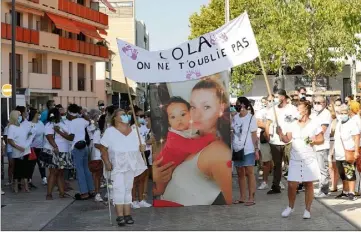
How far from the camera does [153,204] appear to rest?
10992mm

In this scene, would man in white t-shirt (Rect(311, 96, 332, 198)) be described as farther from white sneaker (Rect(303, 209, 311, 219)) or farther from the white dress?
white sneaker (Rect(303, 209, 311, 219))

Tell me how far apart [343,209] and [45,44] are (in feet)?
120

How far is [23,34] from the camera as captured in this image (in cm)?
4141

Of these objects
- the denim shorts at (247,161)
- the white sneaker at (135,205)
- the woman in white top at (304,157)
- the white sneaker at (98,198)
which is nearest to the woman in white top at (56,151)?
the white sneaker at (98,198)

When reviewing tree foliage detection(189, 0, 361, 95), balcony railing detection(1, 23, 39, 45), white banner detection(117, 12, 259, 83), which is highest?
balcony railing detection(1, 23, 39, 45)

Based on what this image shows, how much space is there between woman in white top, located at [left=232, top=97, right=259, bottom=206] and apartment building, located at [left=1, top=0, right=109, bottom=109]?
2804cm

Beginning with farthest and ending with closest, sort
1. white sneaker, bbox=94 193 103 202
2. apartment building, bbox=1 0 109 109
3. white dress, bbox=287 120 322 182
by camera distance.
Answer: apartment building, bbox=1 0 109 109 → white sneaker, bbox=94 193 103 202 → white dress, bbox=287 120 322 182

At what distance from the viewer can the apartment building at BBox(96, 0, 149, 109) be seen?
2375 inches

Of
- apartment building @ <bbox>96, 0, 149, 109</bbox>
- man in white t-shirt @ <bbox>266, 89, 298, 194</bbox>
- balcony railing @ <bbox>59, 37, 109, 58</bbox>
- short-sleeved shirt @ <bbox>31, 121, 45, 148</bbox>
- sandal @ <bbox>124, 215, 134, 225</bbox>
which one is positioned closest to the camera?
sandal @ <bbox>124, 215, 134, 225</bbox>

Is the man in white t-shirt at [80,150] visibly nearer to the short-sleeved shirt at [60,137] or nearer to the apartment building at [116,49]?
the short-sleeved shirt at [60,137]

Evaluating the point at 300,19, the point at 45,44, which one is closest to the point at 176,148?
the point at 300,19

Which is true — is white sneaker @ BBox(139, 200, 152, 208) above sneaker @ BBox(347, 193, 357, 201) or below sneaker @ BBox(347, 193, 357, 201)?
below

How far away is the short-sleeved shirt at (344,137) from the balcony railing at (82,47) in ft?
122

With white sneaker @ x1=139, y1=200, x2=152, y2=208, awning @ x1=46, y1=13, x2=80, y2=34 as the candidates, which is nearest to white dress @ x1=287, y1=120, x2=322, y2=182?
white sneaker @ x1=139, y1=200, x2=152, y2=208
